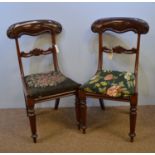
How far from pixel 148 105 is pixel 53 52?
41.0 inches

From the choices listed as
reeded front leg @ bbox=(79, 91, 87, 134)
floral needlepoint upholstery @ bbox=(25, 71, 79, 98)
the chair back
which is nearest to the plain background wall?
the chair back

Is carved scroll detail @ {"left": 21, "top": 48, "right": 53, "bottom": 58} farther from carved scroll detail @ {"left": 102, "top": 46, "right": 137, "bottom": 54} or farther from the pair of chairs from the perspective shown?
carved scroll detail @ {"left": 102, "top": 46, "right": 137, "bottom": 54}

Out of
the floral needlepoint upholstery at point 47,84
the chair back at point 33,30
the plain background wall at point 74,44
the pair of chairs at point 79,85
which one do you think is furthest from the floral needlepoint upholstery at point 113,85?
the chair back at point 33,30

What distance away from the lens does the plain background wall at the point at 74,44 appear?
2.33 m

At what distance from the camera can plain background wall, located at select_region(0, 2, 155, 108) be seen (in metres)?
2.33

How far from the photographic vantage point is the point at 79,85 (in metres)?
2.17

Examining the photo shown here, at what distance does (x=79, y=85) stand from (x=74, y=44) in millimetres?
447

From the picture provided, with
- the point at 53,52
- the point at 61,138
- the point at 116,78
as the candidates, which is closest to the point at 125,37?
the point at 116,78

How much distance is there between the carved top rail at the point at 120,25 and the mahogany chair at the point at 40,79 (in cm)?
33

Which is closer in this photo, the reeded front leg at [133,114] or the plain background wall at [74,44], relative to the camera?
the reeded front leg at [133,114]

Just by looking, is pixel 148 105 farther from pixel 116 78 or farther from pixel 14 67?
pixel 14 67

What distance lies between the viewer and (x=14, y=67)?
8.30 feet

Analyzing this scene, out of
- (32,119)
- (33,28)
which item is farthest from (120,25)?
(32,119)

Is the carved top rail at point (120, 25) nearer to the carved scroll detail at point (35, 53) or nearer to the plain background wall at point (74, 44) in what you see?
the plain background wall at point (74, 44)
